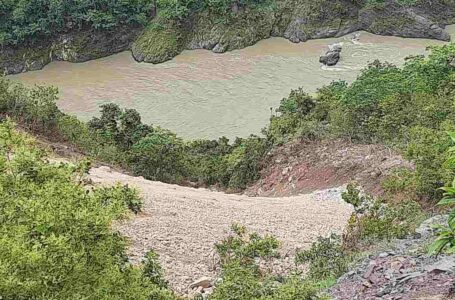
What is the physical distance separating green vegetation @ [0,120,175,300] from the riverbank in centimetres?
2701

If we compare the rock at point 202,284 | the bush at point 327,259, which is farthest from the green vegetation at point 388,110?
the rock at point 202,284

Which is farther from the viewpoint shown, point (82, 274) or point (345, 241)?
point (345, 241)

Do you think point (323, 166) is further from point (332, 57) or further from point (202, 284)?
point (332, 57)

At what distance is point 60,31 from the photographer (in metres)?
Result: 32.8

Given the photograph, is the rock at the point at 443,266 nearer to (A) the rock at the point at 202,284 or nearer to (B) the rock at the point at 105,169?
(A) the rock at the point at 202,284

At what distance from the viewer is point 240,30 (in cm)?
3322

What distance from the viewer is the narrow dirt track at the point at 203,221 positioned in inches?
343

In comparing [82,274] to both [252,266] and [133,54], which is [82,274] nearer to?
[252,266]

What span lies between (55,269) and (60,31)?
98.8 ft

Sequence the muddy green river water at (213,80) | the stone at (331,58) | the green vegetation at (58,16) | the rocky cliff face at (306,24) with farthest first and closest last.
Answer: the rocky cliff face at (306,24) < the green vegetation at (58,16) < the stone at (331,58) < the muddy green river water at (213,80)

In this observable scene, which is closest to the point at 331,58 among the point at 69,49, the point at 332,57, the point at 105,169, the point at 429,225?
the point at 332,57

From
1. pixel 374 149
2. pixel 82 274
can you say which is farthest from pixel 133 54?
pixel 82 274

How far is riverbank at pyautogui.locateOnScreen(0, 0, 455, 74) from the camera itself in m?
32.2

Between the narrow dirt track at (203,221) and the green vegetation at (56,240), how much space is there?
271 centimetres
